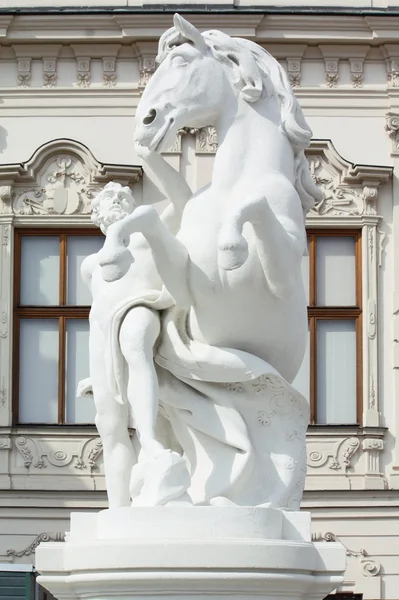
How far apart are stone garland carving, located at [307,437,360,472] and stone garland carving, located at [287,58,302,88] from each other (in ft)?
10.1

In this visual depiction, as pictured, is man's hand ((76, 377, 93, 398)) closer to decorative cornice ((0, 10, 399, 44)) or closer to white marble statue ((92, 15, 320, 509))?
white marble statue ((92, 15, 320, 509))

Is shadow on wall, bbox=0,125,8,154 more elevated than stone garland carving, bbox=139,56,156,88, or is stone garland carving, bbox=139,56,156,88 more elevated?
stone garland carving, bbox=139,56,156,88

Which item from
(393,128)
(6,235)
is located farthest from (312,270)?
(6,235)

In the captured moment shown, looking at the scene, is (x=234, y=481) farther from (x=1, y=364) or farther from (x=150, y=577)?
(x=1, y=364)

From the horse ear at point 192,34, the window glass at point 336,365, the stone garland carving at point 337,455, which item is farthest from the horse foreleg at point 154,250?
the window glass at point 336,365

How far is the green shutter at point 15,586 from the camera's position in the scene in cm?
1243

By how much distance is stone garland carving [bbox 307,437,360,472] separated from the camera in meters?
18.7

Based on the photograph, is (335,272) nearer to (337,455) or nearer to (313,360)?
(313,360)

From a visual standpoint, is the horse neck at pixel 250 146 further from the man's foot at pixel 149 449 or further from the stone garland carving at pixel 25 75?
the stone garland carving at pixel 25 75

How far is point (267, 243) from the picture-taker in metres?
7.71

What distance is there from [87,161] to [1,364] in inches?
72.9

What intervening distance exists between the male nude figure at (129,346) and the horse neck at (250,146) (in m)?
0.23

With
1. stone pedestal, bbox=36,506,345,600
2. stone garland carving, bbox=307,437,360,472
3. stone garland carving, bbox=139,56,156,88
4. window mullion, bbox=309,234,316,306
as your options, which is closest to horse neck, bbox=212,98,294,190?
stone pedestal, bbox=36,506,345,600

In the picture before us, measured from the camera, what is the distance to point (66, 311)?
1912 centimetres
